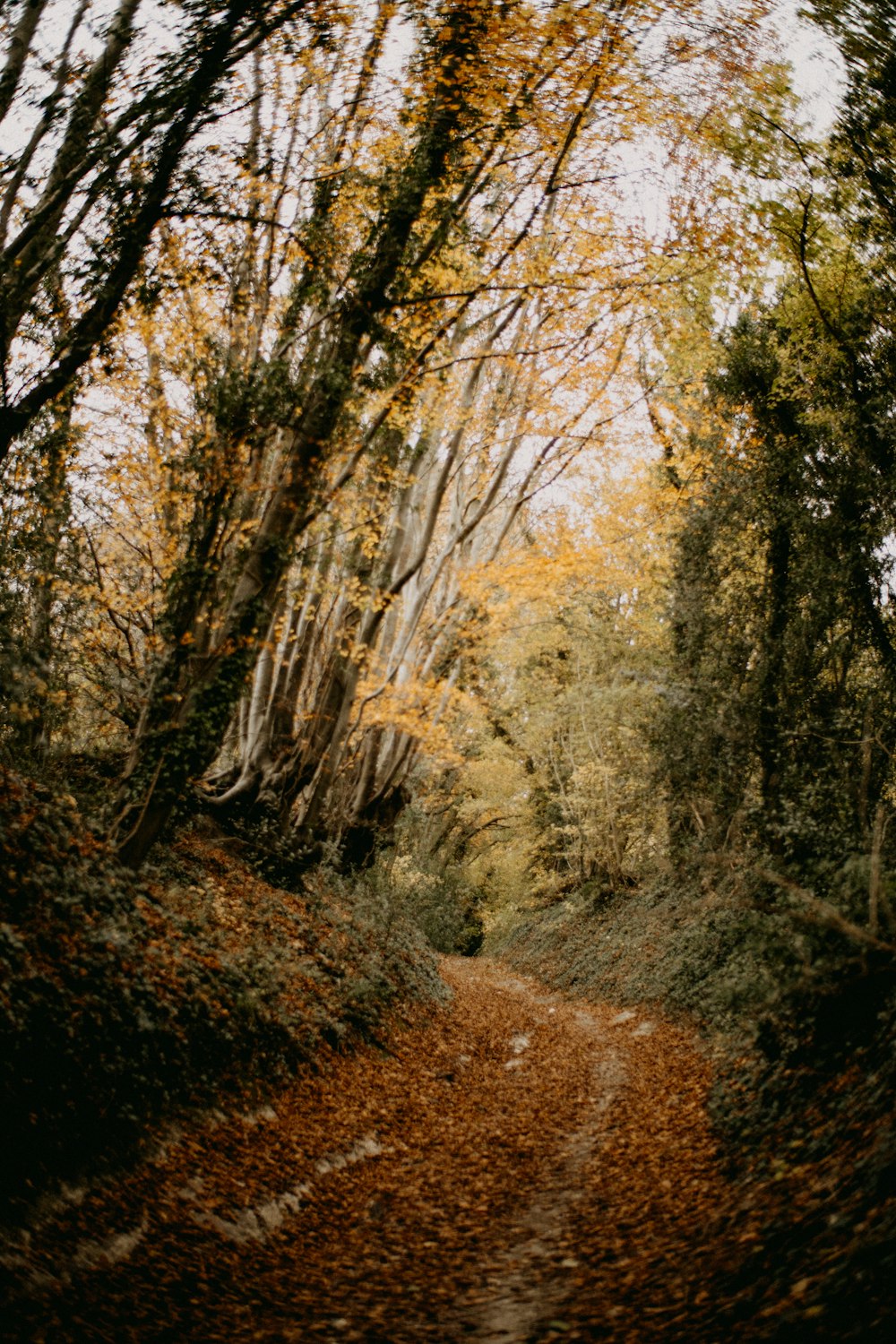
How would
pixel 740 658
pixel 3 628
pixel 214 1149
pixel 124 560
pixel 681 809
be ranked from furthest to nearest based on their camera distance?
pixel 681 809
pixel 740 658
pixel 124 560
pixel 3 628
pixel 214 1149

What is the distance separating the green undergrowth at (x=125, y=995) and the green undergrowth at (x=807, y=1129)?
348cm

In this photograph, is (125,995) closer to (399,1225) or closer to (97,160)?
(399,1225)

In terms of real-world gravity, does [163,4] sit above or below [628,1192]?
above

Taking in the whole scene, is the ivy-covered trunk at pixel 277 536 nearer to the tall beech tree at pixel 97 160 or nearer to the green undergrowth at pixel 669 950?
the tall beech tree at pixel 97 160

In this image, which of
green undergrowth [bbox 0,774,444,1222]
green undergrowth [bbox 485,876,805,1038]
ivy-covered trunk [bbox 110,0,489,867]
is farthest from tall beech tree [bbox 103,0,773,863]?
green undergrowth [bbox 485,876,805,1038]

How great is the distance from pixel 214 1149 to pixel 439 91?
11.0 meters

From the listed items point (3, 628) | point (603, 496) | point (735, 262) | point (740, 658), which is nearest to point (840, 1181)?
point (3, 628)

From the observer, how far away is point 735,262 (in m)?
11.3

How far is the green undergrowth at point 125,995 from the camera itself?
415cm

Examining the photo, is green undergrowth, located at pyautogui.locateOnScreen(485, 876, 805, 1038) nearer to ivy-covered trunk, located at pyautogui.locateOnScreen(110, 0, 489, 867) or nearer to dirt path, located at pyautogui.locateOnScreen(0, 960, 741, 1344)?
dirt path, located at pyautogui.locateOnScreen(0, 960, 741, 1344)

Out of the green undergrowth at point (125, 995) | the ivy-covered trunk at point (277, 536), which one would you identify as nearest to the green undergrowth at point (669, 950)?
the green undergrowth at point (125, 995)

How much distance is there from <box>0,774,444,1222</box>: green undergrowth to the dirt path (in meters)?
0.31

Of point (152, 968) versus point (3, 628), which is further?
point (3, 628)

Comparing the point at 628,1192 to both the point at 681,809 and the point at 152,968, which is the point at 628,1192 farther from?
the point at 681,809
